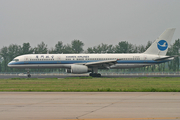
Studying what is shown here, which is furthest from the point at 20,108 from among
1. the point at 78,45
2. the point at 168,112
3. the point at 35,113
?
the point at 78,45

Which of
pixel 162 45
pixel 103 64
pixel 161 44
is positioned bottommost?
pixel 103 64

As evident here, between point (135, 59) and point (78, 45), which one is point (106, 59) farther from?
point (78, 45)

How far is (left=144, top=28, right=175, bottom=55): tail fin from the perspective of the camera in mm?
44469

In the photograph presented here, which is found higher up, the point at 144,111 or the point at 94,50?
the point at 94,50

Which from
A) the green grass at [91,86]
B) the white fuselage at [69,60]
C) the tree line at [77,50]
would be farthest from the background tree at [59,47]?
the green grass at [91,86]

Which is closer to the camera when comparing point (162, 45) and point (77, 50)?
point (162, 45)

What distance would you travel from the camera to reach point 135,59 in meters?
42.4

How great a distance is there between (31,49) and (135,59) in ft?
190

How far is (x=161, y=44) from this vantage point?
44.7 m

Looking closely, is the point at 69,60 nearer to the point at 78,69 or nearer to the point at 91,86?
the point at 78,69

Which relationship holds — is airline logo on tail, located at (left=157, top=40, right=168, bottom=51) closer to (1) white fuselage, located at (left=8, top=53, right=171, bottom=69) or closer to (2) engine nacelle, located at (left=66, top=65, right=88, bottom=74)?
(1) white fuselage, located at (left=8, top=53, right=171, bottom=69)

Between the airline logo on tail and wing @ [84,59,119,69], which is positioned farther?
the airline logo on tail

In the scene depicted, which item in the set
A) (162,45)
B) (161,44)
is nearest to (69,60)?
(161,44)

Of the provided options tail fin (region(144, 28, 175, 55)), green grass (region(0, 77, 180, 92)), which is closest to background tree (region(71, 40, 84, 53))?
tail fin (region(144, 28, 175, 55))
